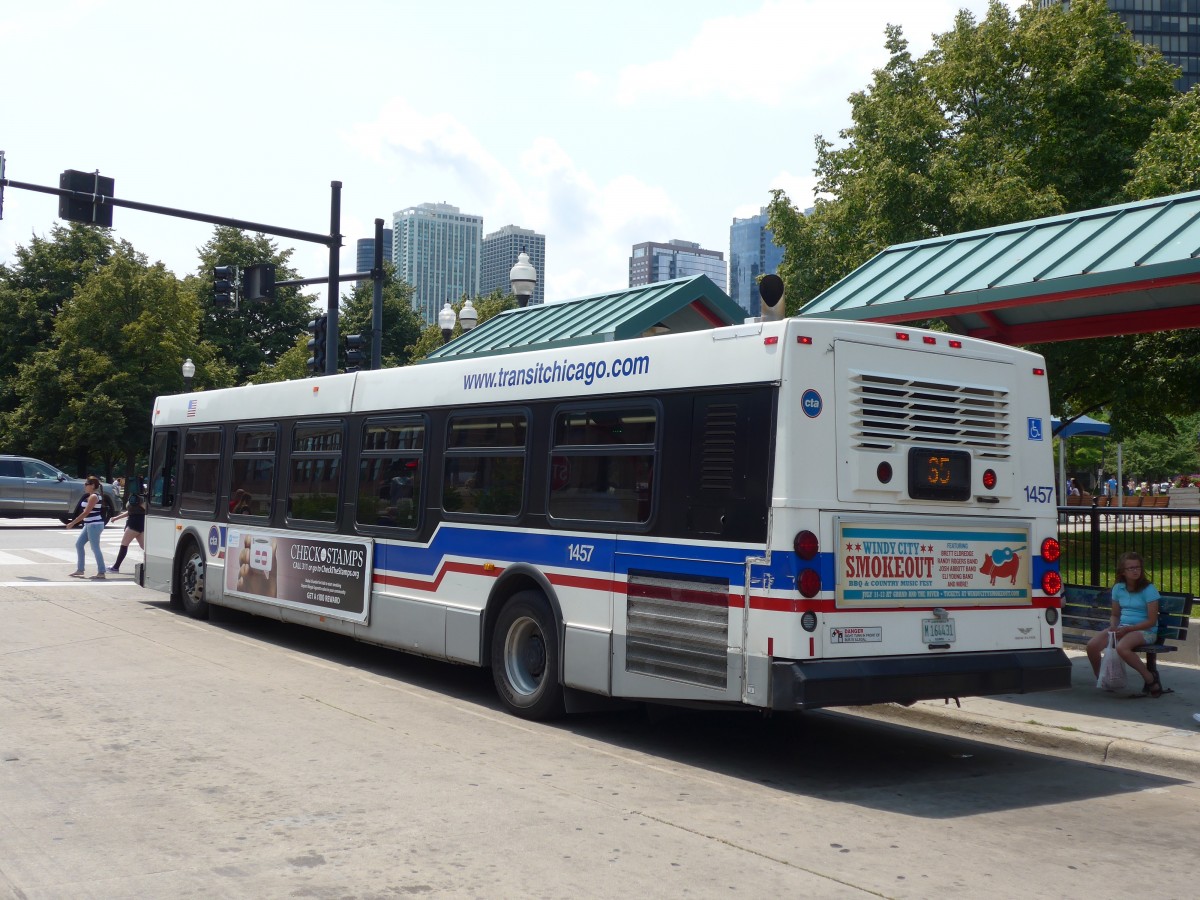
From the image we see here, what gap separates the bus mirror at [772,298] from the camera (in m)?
8.54

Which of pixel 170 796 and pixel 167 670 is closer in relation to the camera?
pixel 170 796

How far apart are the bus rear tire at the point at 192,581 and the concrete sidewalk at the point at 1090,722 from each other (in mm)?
8711

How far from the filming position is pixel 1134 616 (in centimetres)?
1043

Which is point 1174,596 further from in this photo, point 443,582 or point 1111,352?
point 1111,352

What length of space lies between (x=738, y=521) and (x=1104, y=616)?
5.39 m

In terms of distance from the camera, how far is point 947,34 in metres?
34.9

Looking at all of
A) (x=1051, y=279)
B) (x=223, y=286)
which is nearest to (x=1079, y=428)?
(x=223, y=286)

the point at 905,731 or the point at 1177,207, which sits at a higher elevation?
the point at 1177,207

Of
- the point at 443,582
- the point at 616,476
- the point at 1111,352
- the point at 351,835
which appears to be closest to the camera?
the point at 351,835

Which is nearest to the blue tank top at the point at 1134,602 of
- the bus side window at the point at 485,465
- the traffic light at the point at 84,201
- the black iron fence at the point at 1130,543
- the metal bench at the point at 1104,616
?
the metal bench at the point at 1104,616

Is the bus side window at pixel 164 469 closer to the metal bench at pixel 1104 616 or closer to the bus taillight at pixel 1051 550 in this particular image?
the metal bench at pixel 1104 616

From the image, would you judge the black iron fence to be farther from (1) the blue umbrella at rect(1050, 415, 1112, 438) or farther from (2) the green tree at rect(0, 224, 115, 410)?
(2) the green tree at rect(0, 224, 115, 410)

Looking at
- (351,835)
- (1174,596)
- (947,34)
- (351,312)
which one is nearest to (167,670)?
(351,835)

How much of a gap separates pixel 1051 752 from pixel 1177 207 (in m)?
4.72
